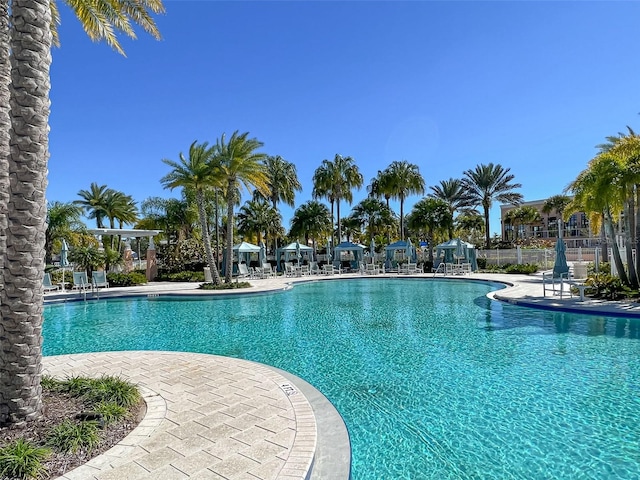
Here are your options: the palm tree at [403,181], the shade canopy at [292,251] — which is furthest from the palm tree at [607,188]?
the palm tree at [403,181]

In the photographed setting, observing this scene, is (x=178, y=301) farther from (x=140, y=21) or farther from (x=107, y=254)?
(x=140, y=21)

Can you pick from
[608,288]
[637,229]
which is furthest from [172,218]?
[637,229]

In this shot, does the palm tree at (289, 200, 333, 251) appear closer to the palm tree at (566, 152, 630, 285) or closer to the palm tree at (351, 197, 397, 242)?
the palm tree at (351, 197, 397, 242)

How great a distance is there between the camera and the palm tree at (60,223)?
23.3m

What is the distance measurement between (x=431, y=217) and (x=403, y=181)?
4.40 metres

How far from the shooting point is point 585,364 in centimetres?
637

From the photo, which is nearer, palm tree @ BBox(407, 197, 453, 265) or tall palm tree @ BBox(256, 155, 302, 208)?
palm tree @ BBox(407, 197, 453, 265)

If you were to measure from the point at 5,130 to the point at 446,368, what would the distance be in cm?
701

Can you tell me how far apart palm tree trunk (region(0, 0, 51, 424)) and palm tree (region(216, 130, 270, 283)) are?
15126 mm

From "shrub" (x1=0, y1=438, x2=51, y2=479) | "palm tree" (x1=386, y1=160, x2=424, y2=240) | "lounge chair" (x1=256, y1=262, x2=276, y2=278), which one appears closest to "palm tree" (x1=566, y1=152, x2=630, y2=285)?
"shrub" (x1=0, y1=438, x2=51, y2=479)

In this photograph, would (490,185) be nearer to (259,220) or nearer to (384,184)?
(384,184)

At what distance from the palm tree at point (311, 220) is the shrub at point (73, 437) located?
3073 centimetres

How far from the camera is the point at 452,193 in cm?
4128

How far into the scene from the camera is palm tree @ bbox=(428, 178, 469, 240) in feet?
128
